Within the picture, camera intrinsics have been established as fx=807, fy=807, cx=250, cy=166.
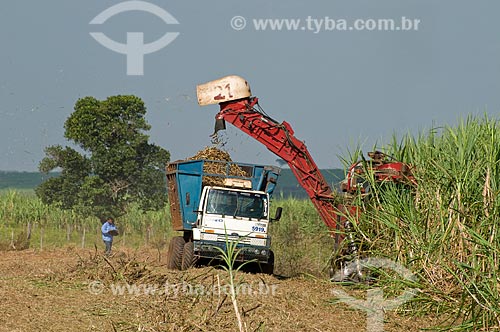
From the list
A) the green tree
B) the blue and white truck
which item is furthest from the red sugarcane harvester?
the green tree

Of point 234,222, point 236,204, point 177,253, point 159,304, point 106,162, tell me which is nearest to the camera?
point 159,304

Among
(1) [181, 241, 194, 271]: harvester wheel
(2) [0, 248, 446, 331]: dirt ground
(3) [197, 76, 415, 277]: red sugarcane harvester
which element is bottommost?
(2) [0, 248, 446, 331]: dirt ground

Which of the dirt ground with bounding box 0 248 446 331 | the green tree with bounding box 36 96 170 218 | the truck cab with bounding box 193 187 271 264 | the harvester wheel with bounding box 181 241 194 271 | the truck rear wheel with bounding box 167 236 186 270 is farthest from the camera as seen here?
the green tree with bounding box 36 96 170 218

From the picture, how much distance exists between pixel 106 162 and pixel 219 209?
15203 mm

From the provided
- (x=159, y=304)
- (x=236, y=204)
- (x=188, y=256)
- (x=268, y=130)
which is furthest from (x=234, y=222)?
(x=159, y=304)

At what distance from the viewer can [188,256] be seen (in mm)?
18844

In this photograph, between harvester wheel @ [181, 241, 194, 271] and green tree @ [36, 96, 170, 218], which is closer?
harvester wheel @ [181, 241, 194, 271]

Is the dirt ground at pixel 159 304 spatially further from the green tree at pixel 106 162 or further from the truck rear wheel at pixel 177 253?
the green tree at pixel 106 162

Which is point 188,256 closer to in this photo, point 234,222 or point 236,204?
point 234,222

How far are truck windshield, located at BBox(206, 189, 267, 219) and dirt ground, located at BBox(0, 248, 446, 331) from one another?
1.79 m

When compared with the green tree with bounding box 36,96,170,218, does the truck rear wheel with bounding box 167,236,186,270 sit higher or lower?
lower

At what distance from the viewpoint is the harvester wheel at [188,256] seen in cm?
1881

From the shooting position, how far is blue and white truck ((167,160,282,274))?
61.2ft

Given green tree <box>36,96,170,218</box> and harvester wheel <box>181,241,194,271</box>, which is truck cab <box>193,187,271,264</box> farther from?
green tree <box>36,96,170,218</box>
